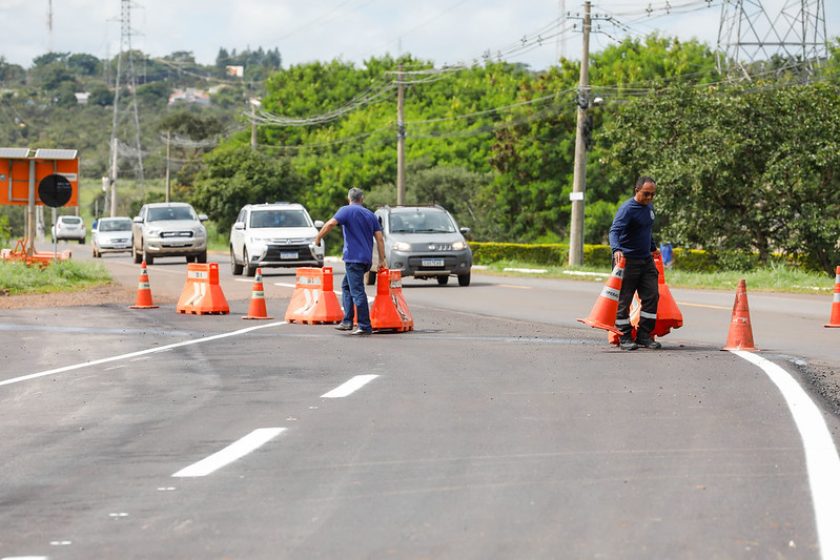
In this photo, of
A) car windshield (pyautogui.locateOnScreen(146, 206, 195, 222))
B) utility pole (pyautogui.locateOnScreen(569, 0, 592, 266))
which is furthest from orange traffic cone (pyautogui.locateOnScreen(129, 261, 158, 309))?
utility pole (pyautogui.locateOnScreen(569, 0, 592, 266))

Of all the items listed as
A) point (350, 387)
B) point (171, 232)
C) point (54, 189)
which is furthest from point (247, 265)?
point (350, 387)

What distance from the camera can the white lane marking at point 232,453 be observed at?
313 inches

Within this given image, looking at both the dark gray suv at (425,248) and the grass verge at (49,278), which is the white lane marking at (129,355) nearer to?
the grass verge at (49,278)

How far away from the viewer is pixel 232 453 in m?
8.56

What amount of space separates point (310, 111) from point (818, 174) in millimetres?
68186

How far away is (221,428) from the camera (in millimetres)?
9742

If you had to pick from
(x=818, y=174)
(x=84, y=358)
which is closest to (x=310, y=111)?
(x=818, y=174)

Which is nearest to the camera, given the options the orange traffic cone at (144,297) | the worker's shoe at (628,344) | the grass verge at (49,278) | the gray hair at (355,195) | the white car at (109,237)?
the worker's shoe at (628,344)

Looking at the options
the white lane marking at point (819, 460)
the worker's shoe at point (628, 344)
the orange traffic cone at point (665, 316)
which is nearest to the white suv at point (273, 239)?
the orange traffic cone at point (665, 316)

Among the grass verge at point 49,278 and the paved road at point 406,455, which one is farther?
the grass verge at point 49,278

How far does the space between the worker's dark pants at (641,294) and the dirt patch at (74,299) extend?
1202cm

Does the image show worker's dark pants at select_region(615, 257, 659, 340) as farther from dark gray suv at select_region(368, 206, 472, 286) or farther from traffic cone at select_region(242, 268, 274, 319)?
dark gray suv at select_region(368, 206, 472, 286)

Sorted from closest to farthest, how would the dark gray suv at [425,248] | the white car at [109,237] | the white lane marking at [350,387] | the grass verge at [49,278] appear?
the white lane marking at [350,387]
the grass verge at [49,278]
the dark gray suv at [425,248]
the white car at [109,237]

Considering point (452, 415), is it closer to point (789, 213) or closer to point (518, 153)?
point (789, 213)
